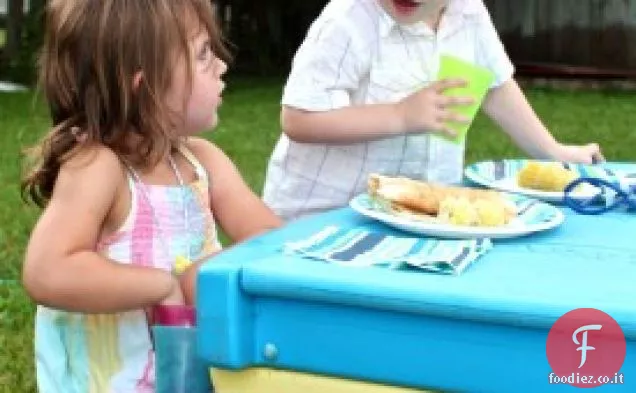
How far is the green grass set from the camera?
10.8 ft

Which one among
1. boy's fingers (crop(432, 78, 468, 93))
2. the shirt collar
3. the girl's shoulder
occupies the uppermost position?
the shirt collar

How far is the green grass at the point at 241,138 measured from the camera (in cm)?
329

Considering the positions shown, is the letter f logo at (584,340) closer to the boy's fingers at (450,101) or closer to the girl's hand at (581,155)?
the boy's fingers at (450,101)

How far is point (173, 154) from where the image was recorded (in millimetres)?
1851

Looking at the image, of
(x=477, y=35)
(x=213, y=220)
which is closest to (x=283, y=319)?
(x=213, y=220)

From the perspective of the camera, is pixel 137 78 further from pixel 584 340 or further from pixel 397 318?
pixel 584 340

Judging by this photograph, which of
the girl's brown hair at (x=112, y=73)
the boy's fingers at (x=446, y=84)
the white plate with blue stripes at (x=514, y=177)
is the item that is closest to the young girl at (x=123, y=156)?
the girl's brown hair at (x=112, y=73)

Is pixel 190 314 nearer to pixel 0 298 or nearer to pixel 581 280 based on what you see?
pixel 581 280

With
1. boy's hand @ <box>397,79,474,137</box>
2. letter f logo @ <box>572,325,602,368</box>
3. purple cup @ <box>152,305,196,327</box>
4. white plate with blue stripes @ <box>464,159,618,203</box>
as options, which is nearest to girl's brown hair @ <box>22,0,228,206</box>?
purple cup @ <box>152,305,196,327</box>

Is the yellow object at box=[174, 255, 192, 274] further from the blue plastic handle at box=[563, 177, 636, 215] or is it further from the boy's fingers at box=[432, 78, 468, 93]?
the blue plastic handle at box=[563, 177, 636, 215]

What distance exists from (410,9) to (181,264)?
2.70 feet

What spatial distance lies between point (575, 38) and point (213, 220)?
412 inches

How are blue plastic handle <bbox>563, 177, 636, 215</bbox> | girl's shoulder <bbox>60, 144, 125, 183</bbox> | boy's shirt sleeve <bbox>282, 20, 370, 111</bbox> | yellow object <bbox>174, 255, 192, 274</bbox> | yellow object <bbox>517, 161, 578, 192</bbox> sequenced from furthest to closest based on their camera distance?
boy's shirt sleeve <bbox>282, 20, 370, 111</bbox>, yellow object <bbox>517, 161, 578, 192</bbox>, blue plastic handle <bbox>563, 177, 636, 215</bbox>, yellow object <bbox>174, 255, 192, 274</bbox>, girl's shoulder <bbox>60, 144, 125, 183</bbox>

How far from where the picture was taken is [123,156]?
1.73m
